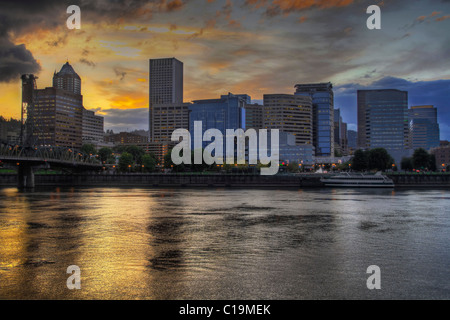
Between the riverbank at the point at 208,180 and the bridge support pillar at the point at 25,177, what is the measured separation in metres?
26.9

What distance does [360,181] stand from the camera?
5064 inches

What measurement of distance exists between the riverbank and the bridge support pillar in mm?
26901

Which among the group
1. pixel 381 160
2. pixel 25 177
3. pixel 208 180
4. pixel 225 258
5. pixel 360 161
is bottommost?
pixel 225 258

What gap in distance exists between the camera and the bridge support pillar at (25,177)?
12862 cm

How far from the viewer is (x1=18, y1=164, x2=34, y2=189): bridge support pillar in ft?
422

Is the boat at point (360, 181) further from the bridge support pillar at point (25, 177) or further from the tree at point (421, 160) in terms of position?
the bridge support pillar at point (25, 177)

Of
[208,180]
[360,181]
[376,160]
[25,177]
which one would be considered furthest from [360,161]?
[25,177]

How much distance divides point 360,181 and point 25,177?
11025 cm

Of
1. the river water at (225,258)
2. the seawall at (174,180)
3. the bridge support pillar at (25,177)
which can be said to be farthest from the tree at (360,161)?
the river water at (225,258)

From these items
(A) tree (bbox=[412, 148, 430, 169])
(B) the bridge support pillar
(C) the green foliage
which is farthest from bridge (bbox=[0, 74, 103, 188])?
(A) tree (bbox=[412, 148, 430, 169])

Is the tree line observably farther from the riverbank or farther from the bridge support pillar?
the bridge support pillar

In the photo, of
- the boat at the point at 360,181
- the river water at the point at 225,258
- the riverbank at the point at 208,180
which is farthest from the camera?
the riverbank at the point at 208,180

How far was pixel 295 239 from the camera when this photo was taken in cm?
2878

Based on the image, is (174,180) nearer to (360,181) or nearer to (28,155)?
(28,155)
